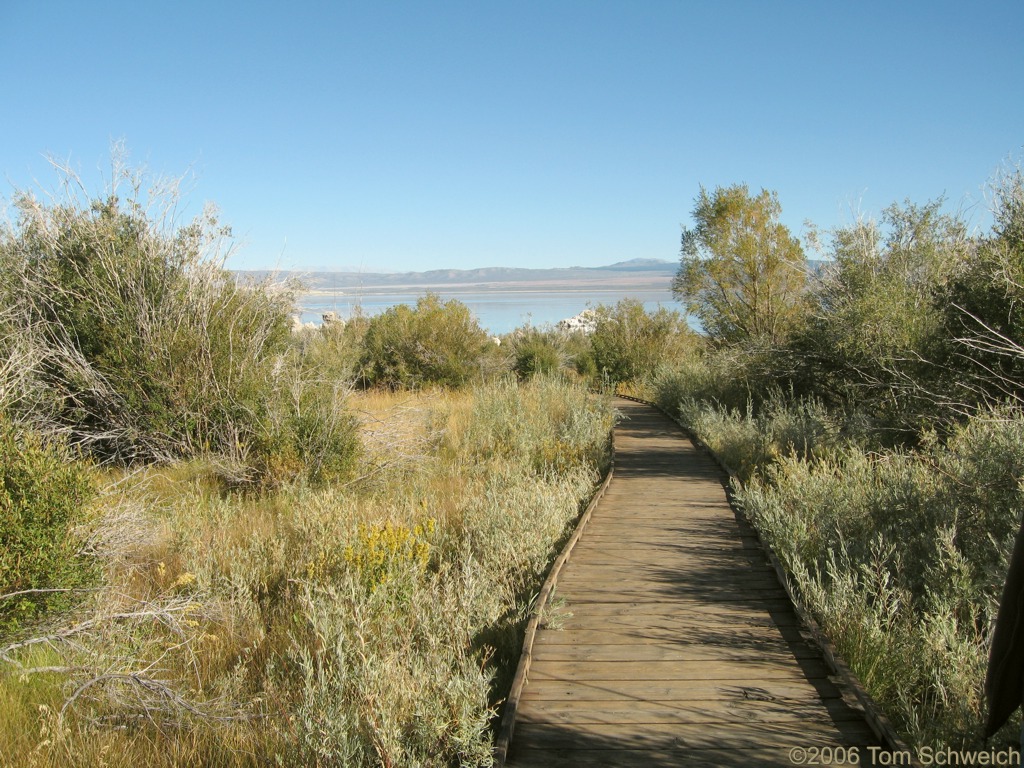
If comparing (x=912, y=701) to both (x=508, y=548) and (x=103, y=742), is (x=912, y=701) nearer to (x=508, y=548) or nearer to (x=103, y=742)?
(x=508, y=548)

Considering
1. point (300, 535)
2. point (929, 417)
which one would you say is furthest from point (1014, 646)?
point (929, 417)

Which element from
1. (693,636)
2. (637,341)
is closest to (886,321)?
(693,636)

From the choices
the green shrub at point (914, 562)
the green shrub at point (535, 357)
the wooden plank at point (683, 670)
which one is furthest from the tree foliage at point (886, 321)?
the green shrub at point (535, 357)

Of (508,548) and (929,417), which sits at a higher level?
(929,417)

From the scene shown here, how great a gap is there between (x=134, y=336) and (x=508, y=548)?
6.35 m

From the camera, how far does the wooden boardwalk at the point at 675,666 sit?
3.75 meters

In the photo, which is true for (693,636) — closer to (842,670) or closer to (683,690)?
(683,690)

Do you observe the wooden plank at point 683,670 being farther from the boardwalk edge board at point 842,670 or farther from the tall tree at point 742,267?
the tall tree at point 742,267

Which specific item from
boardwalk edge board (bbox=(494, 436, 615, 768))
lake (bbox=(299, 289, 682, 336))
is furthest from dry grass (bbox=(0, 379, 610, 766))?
lake (bbox=(299, 289, 682, 336))

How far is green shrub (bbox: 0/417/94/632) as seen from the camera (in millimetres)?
4750

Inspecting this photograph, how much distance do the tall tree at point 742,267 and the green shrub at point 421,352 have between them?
7347 mm

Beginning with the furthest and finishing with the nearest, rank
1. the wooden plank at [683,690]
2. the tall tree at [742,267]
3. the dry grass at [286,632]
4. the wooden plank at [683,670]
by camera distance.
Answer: the tall tree at [742,267] → the wooden plank at [683,670] → the wooden plank at [683,690] → the dry grass at [286,632]

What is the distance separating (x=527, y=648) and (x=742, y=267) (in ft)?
61.1

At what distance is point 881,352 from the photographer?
11352 millimetres
